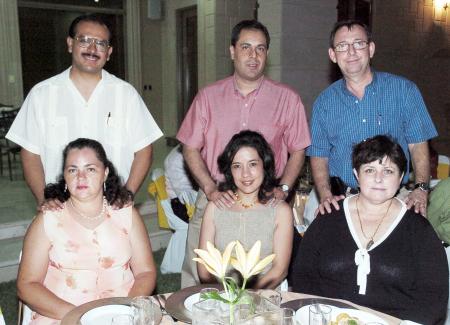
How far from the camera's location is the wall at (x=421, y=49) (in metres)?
8.27

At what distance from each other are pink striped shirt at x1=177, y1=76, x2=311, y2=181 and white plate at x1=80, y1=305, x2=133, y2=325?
1352 millimetres

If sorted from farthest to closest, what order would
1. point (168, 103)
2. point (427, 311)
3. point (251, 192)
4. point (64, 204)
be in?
1. point (168, 103)
2. point (251, 192)
3. point (64, 204)
4. point (427, 311)

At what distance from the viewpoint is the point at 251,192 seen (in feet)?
8.13

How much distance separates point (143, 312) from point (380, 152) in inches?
47.2

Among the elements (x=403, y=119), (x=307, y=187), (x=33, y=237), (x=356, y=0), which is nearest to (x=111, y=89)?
(x=33, y=237)

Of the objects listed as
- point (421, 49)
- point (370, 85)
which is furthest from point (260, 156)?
point (421, 49)

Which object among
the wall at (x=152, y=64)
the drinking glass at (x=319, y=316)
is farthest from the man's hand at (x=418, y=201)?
the wall at (x=152, y=64)

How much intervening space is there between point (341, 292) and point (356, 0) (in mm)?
5760

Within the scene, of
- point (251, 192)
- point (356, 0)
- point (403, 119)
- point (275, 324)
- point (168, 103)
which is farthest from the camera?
point (168, 103)

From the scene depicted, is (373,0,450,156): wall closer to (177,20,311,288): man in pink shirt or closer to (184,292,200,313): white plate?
(177,20,311,288): man in pink shirt

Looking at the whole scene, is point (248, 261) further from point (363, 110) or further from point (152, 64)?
point (152, 64)

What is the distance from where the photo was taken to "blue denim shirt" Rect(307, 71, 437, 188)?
105 inches

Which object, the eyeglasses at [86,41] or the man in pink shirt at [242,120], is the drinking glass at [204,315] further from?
the eyeglasses at [86,41]

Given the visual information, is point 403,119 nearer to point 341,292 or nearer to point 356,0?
point 341,292
